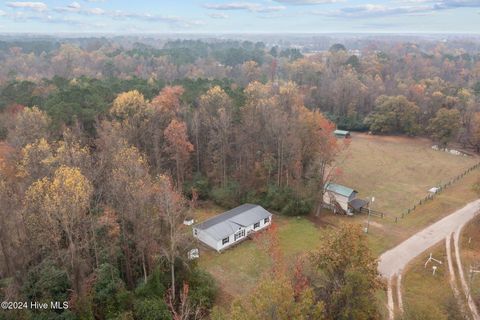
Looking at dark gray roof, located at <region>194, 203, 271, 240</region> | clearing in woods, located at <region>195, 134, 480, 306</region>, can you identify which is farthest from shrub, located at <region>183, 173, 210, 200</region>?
dark gray roof, located at <region>194, 203, 271, 240</region>

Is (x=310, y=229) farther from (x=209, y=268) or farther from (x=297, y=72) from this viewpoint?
(x=297, y=72)

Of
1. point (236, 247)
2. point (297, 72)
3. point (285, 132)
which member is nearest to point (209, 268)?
point (236, 247)

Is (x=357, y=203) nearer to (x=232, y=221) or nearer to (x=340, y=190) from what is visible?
(x=340, y=190)

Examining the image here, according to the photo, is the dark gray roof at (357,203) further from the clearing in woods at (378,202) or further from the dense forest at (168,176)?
the dense forest at (168,176)

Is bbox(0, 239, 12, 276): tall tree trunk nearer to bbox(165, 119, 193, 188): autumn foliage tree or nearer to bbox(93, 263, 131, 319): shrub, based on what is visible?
bbox(93, 263, 131, 319): shrub

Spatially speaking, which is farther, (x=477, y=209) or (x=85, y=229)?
(x=477, y=209)

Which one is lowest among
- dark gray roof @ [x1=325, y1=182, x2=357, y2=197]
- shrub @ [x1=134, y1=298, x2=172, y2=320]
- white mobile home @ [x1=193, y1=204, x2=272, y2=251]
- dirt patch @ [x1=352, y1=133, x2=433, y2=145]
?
dirt patch @ [x1=352, y1=133, x2=433, y2=145]

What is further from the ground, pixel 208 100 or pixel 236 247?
pixel 208 100

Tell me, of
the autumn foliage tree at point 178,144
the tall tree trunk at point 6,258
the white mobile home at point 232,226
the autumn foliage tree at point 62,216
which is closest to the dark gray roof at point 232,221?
the white mobile home at point 232,226

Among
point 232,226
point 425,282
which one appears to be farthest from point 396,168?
point 232,226
